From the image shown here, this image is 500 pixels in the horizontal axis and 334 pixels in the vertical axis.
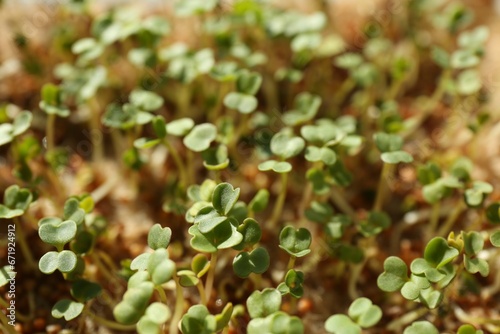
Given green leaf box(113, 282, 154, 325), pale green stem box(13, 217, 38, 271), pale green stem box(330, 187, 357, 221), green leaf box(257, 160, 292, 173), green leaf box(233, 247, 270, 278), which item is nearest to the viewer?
green leaf box(113, 282, 154, 325)

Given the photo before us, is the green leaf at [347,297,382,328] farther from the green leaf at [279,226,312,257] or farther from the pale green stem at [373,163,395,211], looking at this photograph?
the pale green stem at [373,163,395,211]

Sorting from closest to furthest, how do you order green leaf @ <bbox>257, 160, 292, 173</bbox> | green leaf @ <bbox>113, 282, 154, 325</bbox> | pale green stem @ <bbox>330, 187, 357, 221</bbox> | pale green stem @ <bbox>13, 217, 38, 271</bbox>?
green leaf @ <bbox>113, 282, 154, 325</bbox>, green leaf @ <bbox>257, 160, 292, 173</bbox>, pale green stem @ <bbox>13, 217, 38, 271</bbox>, pale green stem @ <bbox>330, 187, 357, 221</bbox>

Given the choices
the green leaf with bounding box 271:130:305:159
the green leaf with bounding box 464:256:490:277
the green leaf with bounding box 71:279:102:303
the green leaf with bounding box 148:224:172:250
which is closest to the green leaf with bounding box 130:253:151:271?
the green leaf with bounding box 148:224:172:250

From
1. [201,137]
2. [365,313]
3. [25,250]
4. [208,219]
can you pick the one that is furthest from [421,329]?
[25,250]

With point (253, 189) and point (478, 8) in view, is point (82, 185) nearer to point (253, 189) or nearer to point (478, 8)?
point (253, 189)

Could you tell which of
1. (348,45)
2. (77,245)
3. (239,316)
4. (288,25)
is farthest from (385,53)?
(77,245)

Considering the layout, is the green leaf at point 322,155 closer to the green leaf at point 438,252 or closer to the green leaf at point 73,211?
the green leaf at point 438,252

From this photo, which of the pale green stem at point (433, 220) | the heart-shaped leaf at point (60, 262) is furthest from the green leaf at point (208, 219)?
the pale green stem at point (433, 220)
